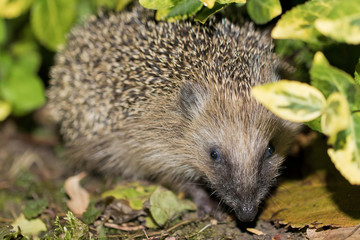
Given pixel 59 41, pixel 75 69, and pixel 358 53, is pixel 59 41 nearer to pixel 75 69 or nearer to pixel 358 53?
pixel 75 69

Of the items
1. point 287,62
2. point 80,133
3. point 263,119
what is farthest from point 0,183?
point 287,62

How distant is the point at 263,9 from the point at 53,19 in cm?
166


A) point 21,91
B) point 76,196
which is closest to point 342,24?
point 76,196

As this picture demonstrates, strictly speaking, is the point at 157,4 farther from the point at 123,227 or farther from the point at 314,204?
the point at 314,204

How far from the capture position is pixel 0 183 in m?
3.36

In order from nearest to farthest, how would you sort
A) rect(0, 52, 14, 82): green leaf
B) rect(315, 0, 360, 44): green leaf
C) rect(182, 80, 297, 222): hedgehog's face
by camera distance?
1. rect(315, 0, 360, 44): green leaf
2. rect(182, 80, 297, 222): hedgehog's face
3. rect(0, 52, 14, 82): green leaf

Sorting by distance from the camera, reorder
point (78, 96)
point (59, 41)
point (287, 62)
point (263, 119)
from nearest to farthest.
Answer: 1. point (263, 119)
2. point (287, 62)
3. point (78, 96)
4. point (59, 41)

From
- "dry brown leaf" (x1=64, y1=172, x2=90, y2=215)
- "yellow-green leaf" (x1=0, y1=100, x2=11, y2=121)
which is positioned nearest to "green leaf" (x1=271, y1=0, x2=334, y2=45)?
"dry brown leaf" (x1=64, y1=172, x2=90, y2=215)

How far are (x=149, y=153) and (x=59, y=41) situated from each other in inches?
47.7

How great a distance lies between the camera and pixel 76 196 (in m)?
3.03

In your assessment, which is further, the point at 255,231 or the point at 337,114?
the point at 255,231

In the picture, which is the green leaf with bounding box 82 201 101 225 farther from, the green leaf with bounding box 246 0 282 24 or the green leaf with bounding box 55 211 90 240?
the green leaf with bounding box 246 0 282 24

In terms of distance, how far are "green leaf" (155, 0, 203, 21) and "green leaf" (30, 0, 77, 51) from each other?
1025 millimetres

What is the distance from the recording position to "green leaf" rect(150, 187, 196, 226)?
2.66 metres
